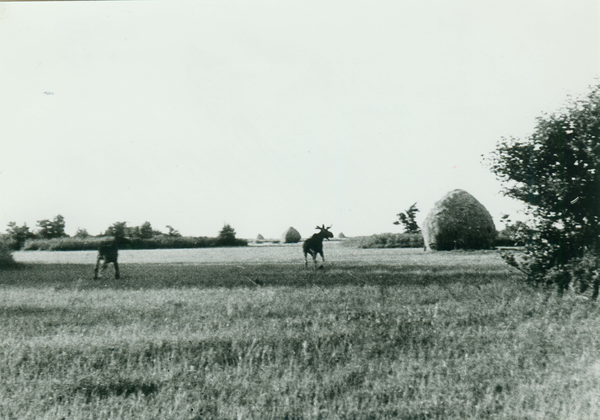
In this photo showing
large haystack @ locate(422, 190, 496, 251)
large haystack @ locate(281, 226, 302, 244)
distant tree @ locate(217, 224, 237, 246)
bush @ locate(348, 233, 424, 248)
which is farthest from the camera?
large haystack @ locate(281, 226, 302, 244)

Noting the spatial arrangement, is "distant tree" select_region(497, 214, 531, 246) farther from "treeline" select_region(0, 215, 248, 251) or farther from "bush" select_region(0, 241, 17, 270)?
"treeline" select_region(0, 215, 248, 251)

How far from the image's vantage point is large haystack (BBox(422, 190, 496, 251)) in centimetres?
2672

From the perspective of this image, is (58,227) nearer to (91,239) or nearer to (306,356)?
(91,239)

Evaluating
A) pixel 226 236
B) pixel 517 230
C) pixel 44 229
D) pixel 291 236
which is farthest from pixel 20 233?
pixel 517 230

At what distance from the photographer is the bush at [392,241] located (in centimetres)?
3466

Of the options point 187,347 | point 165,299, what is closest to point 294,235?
point 165,299

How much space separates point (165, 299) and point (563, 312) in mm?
6332

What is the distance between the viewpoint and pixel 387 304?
7871 millimetres

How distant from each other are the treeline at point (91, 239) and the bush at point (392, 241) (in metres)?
15.4

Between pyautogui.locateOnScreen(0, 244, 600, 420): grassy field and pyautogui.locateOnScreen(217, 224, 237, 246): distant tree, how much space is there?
36.4 m

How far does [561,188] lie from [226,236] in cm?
3943

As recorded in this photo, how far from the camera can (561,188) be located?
25.5 ft

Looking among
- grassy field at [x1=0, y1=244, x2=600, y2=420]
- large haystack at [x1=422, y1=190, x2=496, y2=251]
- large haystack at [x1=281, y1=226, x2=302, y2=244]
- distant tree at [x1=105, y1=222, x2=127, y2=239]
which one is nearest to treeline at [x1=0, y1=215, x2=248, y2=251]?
large haystack at [x1=281, y1=226, x2=302, y2=244]

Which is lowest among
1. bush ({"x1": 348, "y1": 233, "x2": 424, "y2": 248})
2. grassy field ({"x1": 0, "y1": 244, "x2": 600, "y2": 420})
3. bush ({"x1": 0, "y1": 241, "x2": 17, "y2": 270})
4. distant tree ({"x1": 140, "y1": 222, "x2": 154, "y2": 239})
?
grassy field ({"x1": 0, "y1": 244, "x2": 600, "y2": 420})
